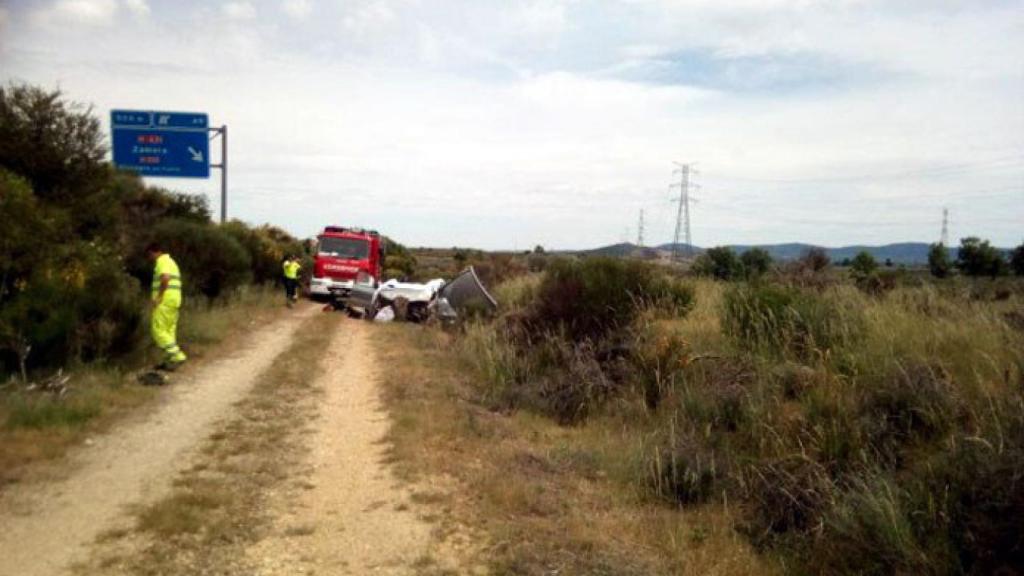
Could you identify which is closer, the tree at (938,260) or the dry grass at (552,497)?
the dry grass at (552,497)

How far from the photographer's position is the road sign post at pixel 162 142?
82.4ft

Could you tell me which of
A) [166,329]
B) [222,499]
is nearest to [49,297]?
[166,329]

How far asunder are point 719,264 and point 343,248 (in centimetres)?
1473

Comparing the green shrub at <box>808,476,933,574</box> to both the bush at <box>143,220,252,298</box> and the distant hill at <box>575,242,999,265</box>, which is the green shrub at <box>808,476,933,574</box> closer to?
the distant hill at <box>575,242,999,265</box>

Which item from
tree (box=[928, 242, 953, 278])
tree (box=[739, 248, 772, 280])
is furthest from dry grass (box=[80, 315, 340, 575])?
tree (box=[928, 242, 953, 278])

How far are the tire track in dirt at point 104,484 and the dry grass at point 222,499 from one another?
0.19 meters

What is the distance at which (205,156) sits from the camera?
2589 centimetres

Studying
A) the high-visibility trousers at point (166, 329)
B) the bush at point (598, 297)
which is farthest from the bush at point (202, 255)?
the bush at point (598, 297)

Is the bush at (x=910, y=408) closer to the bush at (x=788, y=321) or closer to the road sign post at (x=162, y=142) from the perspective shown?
the bush at (x=788, y=321)

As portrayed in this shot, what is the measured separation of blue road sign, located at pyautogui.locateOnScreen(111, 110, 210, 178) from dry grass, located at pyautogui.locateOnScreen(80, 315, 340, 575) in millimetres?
17403

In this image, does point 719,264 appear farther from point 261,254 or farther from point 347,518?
point 261,254

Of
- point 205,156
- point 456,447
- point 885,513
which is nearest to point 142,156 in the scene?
point 205,156

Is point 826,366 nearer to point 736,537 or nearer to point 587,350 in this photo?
point 736,537

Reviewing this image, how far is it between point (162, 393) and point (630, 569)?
7.69m
